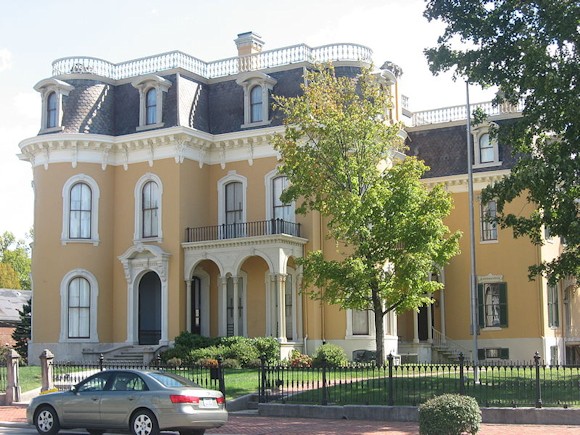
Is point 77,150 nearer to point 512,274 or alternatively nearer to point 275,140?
point 275,140

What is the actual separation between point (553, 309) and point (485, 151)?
766 centimetres

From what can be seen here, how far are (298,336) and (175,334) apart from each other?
4.93 metres

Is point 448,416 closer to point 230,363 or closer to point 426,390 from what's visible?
point 426,390

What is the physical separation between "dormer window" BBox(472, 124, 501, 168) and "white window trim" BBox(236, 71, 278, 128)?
978 centimetres

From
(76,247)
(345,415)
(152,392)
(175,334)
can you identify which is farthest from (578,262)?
(76,247)

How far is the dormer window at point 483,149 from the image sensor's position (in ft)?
136

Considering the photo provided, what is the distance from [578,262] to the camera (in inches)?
999

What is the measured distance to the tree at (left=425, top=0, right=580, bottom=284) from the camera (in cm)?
2183

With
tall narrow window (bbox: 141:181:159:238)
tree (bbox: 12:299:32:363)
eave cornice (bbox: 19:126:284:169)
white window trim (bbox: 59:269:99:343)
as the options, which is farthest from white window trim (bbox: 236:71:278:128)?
tree (bbox: 12:299:32:363)

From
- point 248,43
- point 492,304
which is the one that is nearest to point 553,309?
point 492,304

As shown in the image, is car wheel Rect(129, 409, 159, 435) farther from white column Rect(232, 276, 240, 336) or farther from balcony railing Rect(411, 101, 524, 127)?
balcony railing Rect(411, 101, 524, 127)

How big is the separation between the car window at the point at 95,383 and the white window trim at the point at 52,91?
872 inches

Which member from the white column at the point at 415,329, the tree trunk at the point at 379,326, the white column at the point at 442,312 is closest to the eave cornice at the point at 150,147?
the tree trunk at the point at 379,326

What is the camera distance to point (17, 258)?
90.6 metres
